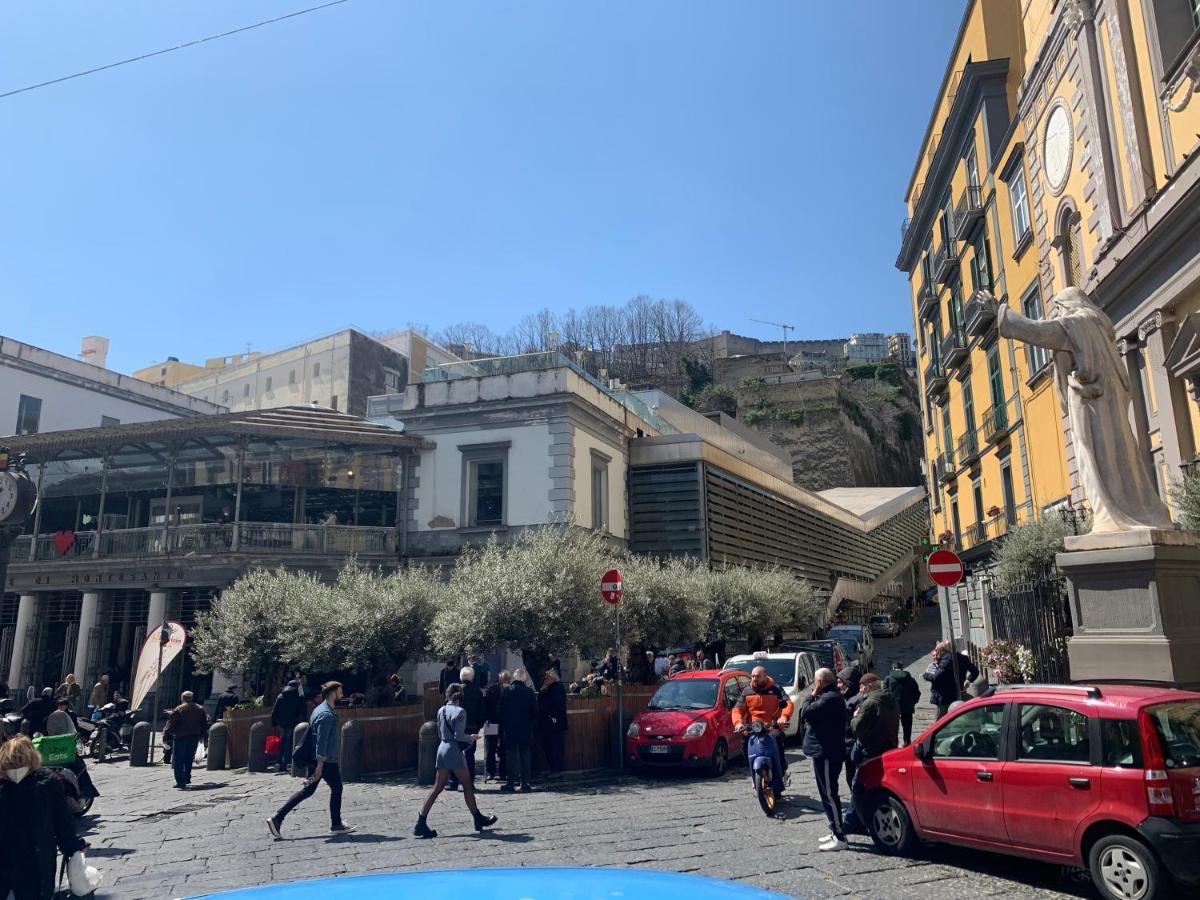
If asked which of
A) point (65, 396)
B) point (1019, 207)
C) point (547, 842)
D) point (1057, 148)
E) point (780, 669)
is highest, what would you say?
point (1019, 207)

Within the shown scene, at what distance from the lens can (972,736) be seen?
6875 millimetres

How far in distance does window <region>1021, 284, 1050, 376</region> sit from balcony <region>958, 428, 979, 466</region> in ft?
20.8

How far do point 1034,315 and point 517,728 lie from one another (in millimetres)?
16905

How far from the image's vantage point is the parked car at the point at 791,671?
50.1 feet

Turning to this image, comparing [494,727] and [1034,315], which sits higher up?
[1034,315]

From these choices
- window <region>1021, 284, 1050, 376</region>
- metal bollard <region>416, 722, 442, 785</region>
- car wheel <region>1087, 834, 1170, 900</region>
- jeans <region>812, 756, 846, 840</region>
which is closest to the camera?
car wheel <region>1087, 834, 1170, 900</region>

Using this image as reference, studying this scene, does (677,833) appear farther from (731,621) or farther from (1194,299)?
(731,621)

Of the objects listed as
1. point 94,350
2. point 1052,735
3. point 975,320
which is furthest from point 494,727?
point 94,350

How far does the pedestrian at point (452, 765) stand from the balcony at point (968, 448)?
22940 mm

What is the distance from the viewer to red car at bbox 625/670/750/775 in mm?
12172

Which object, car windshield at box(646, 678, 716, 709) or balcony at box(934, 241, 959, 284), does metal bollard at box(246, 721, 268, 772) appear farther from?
balcony at box(934, 241, 959, 284)

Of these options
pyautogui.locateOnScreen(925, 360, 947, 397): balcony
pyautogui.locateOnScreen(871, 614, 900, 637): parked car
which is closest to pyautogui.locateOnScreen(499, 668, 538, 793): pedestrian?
pyautogui.locateOnScreen(925, 360, 947, 397): balcony

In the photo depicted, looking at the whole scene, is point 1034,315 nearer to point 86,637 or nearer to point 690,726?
point 690,726

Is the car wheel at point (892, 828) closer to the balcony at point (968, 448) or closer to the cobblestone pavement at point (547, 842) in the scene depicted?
the cobblestone pavement at point (547, 842)
